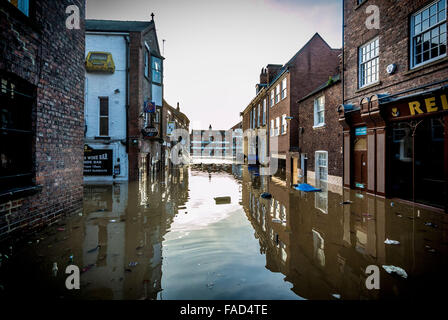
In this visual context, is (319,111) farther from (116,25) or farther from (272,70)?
(116,25)

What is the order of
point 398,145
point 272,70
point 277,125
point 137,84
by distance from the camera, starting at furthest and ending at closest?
point 272,70, point 277,125, point 137,84, point 398,145

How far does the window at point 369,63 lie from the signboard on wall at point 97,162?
51.5 ft

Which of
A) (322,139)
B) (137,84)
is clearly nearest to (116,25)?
(137,84)

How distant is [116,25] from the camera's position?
17672 mm

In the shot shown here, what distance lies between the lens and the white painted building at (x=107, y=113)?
623 inches

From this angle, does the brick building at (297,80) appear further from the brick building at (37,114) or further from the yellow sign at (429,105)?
the brick building at (37,114)

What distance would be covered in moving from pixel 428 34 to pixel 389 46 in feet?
4.92

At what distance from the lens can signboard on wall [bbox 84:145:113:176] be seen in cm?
1577

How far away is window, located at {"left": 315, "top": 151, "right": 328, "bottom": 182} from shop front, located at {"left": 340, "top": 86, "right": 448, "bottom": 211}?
231cm

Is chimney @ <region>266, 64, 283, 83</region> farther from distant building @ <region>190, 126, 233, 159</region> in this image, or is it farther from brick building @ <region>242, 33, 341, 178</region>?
distant building @ <region>190, 126, 233, 159</region>

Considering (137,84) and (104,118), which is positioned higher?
(137,84)

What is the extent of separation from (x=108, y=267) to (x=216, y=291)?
196cm

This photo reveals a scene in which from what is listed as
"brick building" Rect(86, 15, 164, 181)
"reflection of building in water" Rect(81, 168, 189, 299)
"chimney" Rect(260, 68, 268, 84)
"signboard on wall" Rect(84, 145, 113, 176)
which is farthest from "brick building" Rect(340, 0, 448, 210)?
"chimney" Rect(260, 68, 268, 84)

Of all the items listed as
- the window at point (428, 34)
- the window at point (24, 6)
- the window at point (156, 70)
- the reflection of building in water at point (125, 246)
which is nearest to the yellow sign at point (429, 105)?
the window at point (428, 34)
